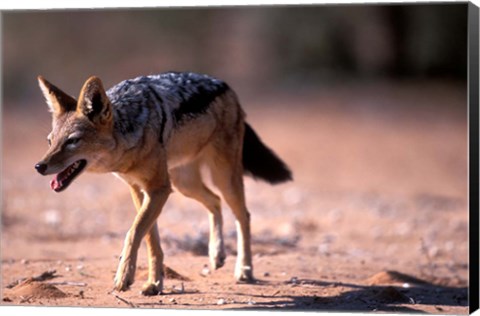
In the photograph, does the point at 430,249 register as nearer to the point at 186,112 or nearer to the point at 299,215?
the point at 299,215

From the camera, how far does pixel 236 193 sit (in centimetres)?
804

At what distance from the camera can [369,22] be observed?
24375mm

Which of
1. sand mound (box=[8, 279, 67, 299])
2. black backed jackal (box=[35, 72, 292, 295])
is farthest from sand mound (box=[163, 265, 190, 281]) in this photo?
sand mound (box=[8, 279, 67, 299])

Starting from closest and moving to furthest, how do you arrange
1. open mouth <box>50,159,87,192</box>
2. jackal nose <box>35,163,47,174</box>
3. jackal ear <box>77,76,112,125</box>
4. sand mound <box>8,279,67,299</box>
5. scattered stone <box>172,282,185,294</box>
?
jackal nose <box>35,163,47,174</box> → open mouth <box>50,159,87,192</box> → jackal ear <box>77,76,112,125</box> → sand mound <box>8,279,67,299</box> → scattered stone <box>172,282,185,294</box>

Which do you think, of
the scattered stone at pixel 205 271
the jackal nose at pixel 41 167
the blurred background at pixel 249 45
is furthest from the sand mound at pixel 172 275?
the blurred background at pixel 249 45

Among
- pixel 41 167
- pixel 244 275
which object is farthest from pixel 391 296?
pixel 41 167

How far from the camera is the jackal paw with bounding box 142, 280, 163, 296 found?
7230 millimetres

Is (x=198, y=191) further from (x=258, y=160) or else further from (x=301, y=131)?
(x=301, y=131)

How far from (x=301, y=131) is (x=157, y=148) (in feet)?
39.5

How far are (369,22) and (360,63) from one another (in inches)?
54.2

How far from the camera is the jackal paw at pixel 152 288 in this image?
23.7 ft

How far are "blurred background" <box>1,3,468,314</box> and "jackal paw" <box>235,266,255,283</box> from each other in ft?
0.92

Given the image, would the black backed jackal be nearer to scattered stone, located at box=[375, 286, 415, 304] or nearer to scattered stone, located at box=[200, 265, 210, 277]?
scattered stone, located at box=[200, 265, 210, 277]

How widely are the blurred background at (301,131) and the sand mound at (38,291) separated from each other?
666 mm
